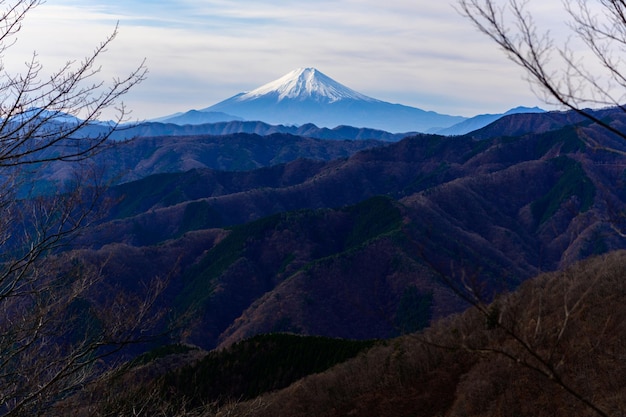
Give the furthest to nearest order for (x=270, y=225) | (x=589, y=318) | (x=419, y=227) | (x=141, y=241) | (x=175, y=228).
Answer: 1. (x=175, y=228)
2. (x=141, y=241)
3. (x=270, y=225)
4. (x=419, y=227)
5. (x=589, y=318)

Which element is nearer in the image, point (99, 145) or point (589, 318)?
point (99, 145)

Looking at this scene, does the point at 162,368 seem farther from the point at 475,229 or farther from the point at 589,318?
the point at 475,229

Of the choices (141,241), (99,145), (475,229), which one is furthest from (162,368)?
(141,241)

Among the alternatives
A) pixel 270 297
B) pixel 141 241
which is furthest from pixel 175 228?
pixel 270 297

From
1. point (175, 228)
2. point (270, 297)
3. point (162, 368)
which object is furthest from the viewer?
point (175, 228)

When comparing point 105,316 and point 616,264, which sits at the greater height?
point 105,316

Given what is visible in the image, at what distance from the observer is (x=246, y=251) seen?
13575cm

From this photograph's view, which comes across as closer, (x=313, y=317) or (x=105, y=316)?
(x=105, y=316)

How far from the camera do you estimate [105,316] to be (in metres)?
10.9

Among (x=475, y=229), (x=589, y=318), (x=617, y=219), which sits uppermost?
(x=617, y=219)

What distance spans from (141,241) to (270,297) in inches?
3477

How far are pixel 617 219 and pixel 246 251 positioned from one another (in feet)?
428

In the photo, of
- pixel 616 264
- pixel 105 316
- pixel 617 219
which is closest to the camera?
pixel 617 219

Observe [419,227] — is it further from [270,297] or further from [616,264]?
[616,264]
